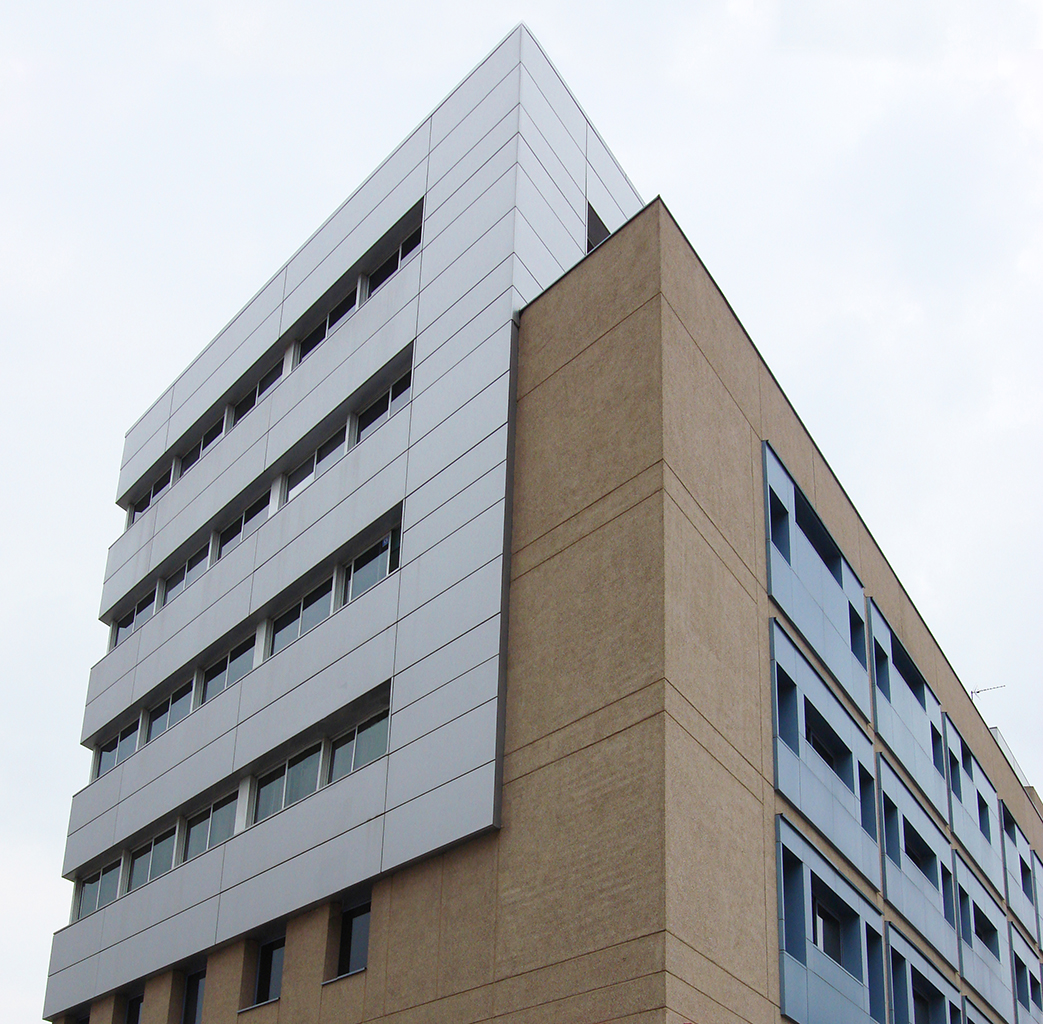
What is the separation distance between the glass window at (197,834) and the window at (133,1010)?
12.4 ft

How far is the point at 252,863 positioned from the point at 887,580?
18135mm

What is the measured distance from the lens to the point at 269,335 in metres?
39.1

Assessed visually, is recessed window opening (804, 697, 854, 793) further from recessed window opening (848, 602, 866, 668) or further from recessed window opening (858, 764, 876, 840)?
recessed window opening (848, 602, 866, 668)

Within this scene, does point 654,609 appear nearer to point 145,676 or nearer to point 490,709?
point 490,709

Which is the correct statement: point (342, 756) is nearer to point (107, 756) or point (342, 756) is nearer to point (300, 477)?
point (300, 477)

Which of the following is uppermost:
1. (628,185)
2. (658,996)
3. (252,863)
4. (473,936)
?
(628,185)

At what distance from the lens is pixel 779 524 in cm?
→ 3017

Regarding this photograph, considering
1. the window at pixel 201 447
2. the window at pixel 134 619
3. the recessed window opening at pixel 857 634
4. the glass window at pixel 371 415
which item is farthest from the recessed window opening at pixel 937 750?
the window at pixel 134 619

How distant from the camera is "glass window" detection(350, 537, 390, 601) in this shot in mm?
31125

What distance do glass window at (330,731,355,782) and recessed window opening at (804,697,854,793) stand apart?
9895 mm

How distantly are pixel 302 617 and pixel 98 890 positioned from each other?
11004 mm

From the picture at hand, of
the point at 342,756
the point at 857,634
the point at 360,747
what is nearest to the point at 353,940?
the point at 360,747

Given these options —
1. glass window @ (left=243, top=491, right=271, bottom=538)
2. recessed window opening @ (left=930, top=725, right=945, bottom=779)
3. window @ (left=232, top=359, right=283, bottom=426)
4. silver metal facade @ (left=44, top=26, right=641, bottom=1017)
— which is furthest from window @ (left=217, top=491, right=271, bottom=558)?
recessed window opening @ (left=930, top=725, right=945, bottom=779)

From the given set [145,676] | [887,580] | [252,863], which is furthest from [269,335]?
[887,580]
